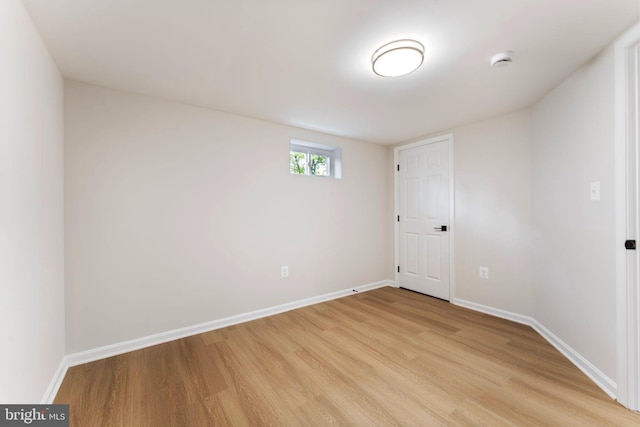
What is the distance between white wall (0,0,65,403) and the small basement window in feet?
7.01

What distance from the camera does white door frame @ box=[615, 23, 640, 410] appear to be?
4.97 ft

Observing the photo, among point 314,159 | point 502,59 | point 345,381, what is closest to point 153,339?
point 345,381

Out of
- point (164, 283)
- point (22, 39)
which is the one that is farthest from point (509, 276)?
point (22, 39)

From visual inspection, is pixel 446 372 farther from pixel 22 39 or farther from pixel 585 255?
pixel 22 39

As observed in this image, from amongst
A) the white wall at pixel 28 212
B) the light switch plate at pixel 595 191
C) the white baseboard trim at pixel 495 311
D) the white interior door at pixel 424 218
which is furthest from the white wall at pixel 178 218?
the light switch plate at pixel 595 191

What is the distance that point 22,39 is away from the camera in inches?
52.2

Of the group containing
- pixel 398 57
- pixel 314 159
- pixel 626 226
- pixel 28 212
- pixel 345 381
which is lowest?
pixel 345 381

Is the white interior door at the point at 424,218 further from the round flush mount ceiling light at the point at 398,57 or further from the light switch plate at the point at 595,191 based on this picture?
the round flush mount ceiling light at the point at 398,57

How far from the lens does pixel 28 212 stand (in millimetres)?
1374

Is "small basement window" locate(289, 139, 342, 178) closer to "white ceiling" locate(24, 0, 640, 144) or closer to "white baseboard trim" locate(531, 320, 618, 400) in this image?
"white ceiling" locate(24, 0, 640, 144)

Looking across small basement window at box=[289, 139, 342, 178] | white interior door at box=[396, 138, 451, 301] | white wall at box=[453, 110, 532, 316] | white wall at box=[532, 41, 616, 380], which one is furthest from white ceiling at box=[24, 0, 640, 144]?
white interior door at box=[396, 138, 451, 301]

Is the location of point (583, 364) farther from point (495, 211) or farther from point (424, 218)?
point (424, 218)

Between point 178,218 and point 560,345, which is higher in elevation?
point 178,218

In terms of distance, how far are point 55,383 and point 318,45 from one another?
9.39 ft
